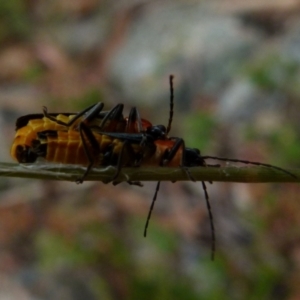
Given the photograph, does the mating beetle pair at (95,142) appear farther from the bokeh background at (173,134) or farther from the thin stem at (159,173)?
the bokeh background at (173,134)

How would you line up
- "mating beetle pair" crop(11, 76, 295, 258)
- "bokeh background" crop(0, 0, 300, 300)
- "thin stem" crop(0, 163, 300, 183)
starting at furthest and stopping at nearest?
"bokeh background" crop(0, 0, 300, 300)
"mating beetle pair" crop(11, 76, 295, 258)
"thin stem" crop(0, 163, 300, 183)

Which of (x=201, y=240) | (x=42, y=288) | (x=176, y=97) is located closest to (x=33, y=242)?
(x=42, y=288)

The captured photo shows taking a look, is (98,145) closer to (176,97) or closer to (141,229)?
(141,229)

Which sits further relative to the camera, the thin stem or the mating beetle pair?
the mating beetle pair

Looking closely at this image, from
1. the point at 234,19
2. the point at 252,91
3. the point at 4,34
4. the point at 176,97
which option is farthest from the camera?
the point at 4,34

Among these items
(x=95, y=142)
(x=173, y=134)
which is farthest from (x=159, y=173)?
(x=173, y=134)

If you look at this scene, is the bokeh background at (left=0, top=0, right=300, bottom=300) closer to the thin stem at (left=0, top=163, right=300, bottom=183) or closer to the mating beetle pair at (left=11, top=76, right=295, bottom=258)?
the mating beetle pair at (left=11, top=76, right=295, bottom=258)

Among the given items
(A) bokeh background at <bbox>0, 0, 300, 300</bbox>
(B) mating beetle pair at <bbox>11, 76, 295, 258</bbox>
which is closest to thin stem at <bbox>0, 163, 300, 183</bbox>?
(B) mating beetle pair at <bbox>11, 76, 295, 258</bbox>

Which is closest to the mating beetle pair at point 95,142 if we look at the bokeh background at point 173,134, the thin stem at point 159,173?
the thin stem at point 159,173
